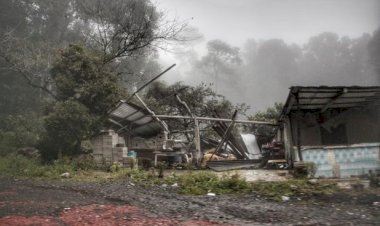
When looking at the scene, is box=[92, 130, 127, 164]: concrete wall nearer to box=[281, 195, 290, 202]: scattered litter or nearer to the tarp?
the tarp

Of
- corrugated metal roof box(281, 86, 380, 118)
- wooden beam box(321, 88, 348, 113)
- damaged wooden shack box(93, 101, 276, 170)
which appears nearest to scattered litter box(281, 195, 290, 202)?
corrugated metal roof box(281, 86, 380, 118)

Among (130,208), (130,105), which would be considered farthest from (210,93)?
(130,208)

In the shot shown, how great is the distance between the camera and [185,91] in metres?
22.8

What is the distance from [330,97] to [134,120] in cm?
835

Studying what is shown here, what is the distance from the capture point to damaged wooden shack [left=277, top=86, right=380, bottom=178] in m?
11.9

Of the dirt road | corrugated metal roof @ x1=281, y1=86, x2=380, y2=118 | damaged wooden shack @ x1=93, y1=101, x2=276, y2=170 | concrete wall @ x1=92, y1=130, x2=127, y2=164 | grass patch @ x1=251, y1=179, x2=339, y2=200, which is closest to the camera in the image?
the dirt road

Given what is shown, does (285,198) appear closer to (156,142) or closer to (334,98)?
(334,98)

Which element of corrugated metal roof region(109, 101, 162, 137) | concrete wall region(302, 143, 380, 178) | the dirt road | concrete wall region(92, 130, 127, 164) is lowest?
the dirt road

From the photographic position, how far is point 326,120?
14703 millimetres

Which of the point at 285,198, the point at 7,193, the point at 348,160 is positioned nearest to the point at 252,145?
the point at 348,160

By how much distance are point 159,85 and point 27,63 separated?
7.08 meters

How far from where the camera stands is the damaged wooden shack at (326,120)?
39.2ft

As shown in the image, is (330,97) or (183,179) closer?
(183,179)

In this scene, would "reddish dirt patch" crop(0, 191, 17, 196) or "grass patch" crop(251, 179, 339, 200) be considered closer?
"reddish dirt patch" crop(0, 191, 17, 196)
